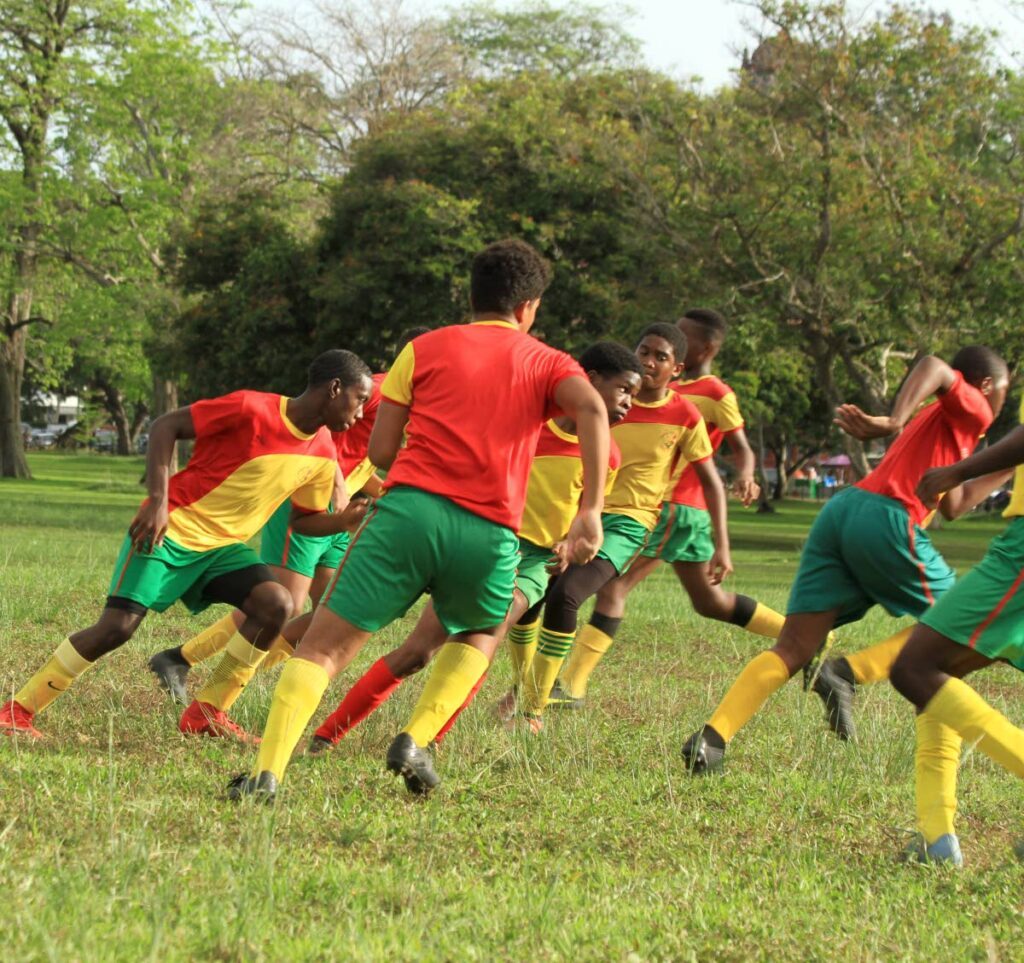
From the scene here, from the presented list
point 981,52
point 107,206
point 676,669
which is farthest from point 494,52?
point 676,669

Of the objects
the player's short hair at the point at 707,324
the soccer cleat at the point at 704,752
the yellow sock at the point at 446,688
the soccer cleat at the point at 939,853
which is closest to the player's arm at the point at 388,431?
the yellow sock at the point at 446,688

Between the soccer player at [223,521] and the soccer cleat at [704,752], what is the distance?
75.8 inches

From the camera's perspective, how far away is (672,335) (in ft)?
28.3

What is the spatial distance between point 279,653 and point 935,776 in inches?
168

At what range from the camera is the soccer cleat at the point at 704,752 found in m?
6.41

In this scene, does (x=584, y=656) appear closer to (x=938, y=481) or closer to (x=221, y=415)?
(x=221, y=415)

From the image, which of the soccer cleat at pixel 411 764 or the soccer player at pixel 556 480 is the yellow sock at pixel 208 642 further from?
the soccer cleat at pixel 411 764

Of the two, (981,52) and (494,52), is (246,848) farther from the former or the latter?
(494,52)

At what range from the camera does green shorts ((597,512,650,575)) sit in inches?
333

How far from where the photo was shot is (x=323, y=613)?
18.1 feet

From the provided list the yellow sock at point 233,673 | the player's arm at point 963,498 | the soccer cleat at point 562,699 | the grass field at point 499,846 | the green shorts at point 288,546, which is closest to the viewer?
the grass field at point 499,846

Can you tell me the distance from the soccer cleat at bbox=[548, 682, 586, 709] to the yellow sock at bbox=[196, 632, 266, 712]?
1646 mm

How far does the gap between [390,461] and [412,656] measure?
836 millimetres

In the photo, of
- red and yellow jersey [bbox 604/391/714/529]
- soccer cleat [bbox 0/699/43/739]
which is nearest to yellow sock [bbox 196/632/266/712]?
soccer cleat [bbox 0/699/43/739]
